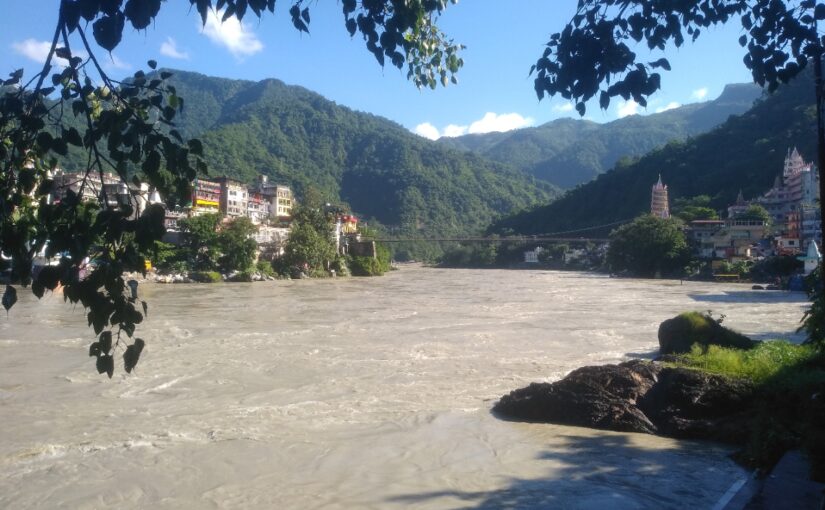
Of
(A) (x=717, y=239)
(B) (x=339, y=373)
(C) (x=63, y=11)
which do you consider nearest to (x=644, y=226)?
(A) (x=717, y=239)

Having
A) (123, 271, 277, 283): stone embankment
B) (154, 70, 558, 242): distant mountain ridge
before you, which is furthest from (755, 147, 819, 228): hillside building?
(154, 70, 558, 242): distant mountain ridge

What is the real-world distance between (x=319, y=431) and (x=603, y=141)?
146m

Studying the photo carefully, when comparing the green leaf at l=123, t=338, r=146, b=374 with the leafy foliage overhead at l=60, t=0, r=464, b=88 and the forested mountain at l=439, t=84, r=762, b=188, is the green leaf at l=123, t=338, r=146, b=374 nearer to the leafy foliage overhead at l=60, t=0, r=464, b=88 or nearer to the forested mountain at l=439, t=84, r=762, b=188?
the leafy foliage overhead at l=60, t=0, r=464, b=88

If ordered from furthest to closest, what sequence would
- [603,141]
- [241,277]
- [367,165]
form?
1. [603,141]
2. [367,165]
3. [241,277]

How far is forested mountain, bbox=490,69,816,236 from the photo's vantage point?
2080 inches

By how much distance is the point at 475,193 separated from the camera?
108 meters

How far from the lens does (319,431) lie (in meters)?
5.66

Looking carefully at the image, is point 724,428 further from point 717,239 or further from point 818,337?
point 717,239

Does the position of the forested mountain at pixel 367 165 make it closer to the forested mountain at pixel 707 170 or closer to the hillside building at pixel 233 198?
the forested mountain at pixel 707 170

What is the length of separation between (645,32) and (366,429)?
4.49m

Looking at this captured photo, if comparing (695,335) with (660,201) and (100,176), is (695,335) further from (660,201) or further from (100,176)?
(660,201)

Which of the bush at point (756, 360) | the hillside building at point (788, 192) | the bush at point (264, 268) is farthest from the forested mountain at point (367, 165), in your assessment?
the bush at point (756, 360)

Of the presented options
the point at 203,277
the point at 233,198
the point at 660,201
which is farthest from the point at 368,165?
the point at 203,277

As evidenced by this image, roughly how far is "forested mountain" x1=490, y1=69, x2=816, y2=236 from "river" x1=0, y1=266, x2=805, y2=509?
4497 centimetres
